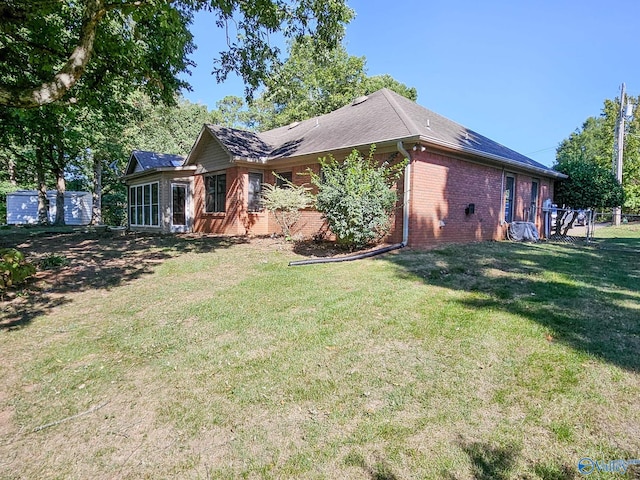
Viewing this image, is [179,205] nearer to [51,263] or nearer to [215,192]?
[215,192]

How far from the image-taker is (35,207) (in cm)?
2741

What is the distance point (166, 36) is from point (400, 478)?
1032 centimetres

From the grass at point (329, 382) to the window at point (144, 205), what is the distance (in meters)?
12.4

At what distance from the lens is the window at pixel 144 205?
1742 cm

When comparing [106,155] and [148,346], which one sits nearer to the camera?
[148,346]

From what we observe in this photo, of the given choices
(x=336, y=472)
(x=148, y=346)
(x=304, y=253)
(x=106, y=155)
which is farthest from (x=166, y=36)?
(x=106, y=155)

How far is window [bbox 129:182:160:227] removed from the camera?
686 inches

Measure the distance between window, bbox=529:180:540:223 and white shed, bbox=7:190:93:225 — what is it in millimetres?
30568

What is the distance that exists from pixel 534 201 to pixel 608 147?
24.6 metres

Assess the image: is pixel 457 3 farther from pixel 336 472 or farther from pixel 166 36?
pixel 336 472

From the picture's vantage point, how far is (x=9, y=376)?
3.58 m

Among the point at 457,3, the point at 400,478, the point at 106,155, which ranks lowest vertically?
the point at 400,478

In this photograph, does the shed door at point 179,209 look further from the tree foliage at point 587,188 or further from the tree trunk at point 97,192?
the tree foliage at point 587,188

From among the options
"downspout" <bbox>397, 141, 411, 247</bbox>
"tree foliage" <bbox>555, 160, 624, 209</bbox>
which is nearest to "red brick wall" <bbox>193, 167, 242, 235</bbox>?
"downspout" <bbox>397, 141, 411, 247</bbox>
